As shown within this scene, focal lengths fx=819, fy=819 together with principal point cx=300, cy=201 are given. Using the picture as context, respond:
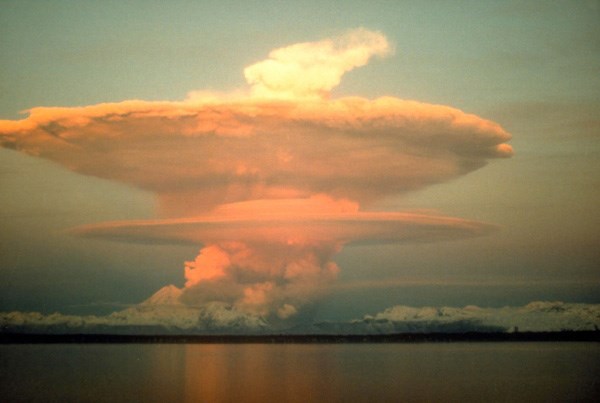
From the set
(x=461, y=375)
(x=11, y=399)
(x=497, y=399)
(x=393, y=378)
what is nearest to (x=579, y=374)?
(x=461, y=375)

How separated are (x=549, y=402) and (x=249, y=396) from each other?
16.8 meters

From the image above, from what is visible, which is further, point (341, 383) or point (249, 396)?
point (341, 383)

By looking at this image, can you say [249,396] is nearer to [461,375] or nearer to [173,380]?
[173,380]

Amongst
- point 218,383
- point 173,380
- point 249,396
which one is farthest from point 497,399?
point 173,380

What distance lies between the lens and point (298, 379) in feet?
214

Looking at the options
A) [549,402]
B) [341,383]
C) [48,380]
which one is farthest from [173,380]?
[549,402]

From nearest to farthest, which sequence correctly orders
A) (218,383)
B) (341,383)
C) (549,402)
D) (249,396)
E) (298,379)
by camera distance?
(549,402) < (249,396) < (341,383) < (218,383) < (298,379)

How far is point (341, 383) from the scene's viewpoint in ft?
188

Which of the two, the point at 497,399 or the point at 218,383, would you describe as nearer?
the point at 497,399

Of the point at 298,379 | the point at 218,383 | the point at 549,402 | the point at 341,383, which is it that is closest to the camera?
the point at 549,402

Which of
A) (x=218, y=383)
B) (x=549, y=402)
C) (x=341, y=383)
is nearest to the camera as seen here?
(x=549, y=402)

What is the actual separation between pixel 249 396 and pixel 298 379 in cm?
1776

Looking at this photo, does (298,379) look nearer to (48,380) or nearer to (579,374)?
(48,380)

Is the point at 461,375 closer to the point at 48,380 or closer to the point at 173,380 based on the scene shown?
the point at 173,380
